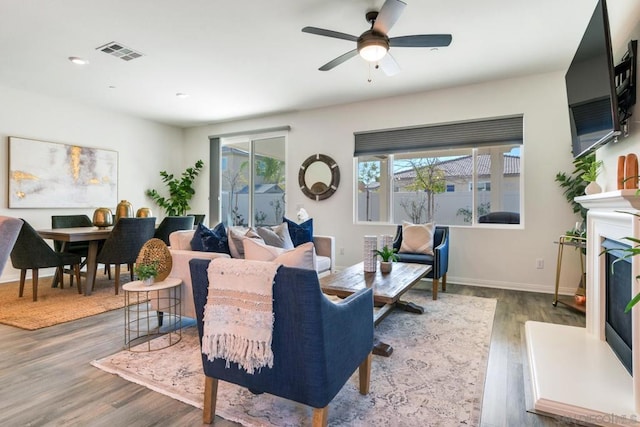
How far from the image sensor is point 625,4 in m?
2.21

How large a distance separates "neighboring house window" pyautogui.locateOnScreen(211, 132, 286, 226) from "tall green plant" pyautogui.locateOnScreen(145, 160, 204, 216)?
0.50 meters

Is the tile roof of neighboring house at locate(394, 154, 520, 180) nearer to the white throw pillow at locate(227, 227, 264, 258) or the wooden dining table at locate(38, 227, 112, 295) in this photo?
the white throw pillow at locate(227, 227, 264, 258)

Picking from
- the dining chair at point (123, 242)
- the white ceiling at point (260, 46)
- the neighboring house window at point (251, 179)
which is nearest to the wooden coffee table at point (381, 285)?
the white ceiling at point (260, 46)

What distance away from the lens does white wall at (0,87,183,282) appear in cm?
462

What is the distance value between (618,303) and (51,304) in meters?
4.93

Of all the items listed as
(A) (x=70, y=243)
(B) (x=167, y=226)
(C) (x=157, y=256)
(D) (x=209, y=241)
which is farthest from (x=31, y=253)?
(D) (x=209, y=241)

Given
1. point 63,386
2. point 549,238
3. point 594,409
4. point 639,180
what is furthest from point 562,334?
point 63,386

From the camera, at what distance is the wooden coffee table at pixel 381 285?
8.00 feet

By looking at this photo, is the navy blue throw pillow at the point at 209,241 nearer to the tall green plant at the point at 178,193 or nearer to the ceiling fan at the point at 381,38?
the ceiling fan at the point at 381,38

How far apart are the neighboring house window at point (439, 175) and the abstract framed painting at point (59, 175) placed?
4172 millimetres

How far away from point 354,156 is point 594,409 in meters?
4.23

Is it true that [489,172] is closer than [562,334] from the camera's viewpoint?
No

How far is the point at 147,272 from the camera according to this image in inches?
96.4

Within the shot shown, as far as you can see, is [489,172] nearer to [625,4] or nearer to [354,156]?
[354,156]
